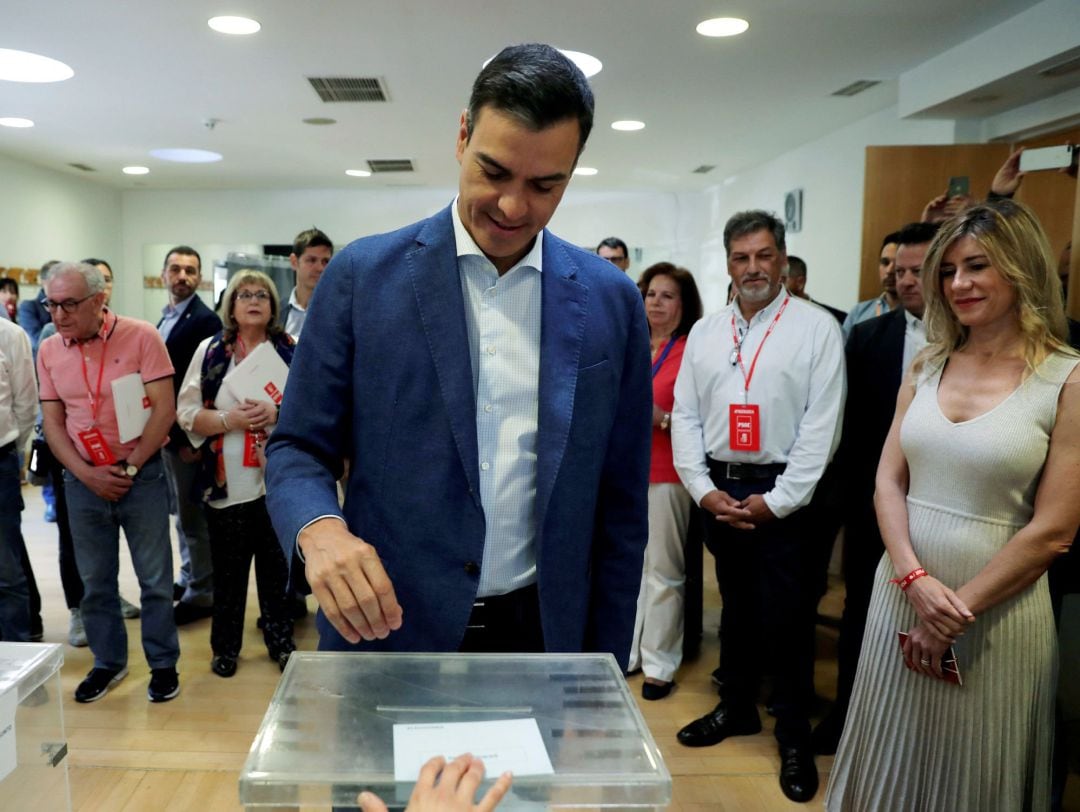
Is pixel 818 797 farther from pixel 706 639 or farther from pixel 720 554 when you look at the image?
pixel 706 639

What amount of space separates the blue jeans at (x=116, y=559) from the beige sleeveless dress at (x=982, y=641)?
8.15 feet

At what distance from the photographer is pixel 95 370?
280 cm

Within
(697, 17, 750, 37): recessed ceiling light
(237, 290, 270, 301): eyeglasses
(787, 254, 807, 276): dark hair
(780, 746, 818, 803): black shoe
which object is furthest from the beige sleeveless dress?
(787, 254, 807, 276): dark hair

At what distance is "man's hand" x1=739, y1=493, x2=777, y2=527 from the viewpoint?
2520mm

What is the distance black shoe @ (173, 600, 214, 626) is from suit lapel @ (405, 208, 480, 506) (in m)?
3.18

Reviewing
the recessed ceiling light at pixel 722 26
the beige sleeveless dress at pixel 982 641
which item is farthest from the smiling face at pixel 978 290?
the recessed ceiling light at pixel 722 26

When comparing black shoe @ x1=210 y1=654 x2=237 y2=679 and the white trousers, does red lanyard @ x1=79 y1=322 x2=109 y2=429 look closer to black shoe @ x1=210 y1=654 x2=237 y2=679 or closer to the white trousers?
black shoe @ x1=210 y1=654 x2=237 y2=679

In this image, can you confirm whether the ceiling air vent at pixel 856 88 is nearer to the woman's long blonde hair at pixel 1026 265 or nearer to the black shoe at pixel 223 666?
the woman's long blonde hair at pixel 1026 265

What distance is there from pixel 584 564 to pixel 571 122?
0.62 m

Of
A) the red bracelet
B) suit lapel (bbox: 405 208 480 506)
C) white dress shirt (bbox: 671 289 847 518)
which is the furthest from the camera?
white dress shirt (bbox: 671 289 847 518)

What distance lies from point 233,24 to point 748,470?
10.8 feet

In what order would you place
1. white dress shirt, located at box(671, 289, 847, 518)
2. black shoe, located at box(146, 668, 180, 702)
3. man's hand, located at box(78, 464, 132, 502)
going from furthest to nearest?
black shoe, located at box(146, 668, 180, 702) → man's hand, located at box(78, 464, 132, 502) → white dress shirt, located at box(671, 289, 847, 518)

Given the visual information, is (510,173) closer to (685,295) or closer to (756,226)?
(756,226)

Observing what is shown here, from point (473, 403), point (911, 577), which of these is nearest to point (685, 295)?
point (911, 577)
